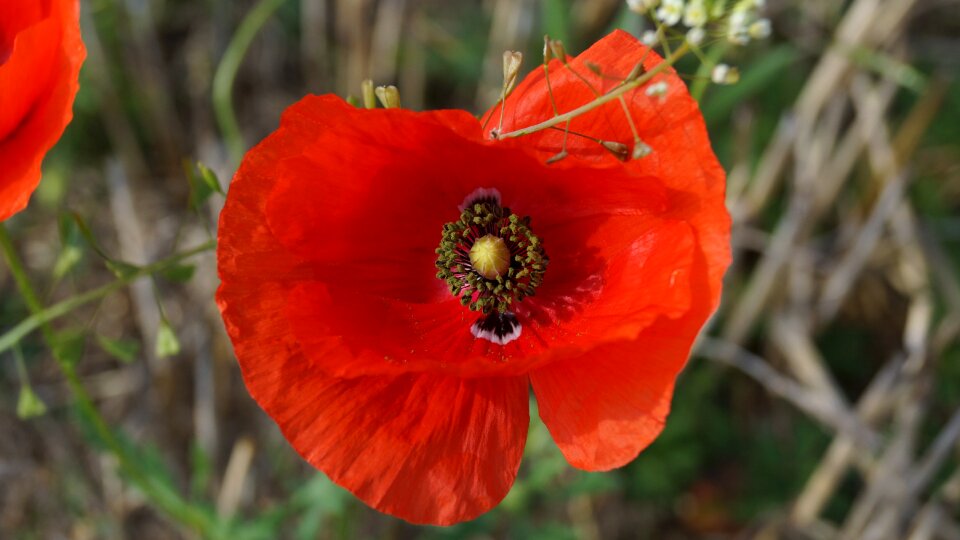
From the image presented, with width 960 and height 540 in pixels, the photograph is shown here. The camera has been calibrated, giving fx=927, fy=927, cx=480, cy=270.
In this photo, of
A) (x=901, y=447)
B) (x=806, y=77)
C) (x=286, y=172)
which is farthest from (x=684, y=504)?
(x=286, y=172)

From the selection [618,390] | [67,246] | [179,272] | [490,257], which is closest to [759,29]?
[618,390]

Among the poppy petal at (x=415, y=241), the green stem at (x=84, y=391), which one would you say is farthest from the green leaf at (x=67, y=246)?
the poppy petal at (x=415, y=241)

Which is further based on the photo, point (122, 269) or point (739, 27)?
point (122, 269)

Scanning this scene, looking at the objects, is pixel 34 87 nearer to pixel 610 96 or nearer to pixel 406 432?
pixel 406 432

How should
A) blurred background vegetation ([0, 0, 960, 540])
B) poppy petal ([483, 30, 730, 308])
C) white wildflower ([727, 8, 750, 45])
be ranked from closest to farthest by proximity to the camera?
white wildflower ([727, 8, 750, 45]) → poppy petal ([483, 30, 730, 308]) → blurred background vegetation ([0, 0, 960, 540])

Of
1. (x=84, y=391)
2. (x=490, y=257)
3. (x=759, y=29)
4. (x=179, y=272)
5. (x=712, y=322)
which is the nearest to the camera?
(x=759, y=29)

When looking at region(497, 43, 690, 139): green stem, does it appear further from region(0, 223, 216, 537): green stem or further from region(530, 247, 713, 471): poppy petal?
region(0, 223, 216, 537): green stem

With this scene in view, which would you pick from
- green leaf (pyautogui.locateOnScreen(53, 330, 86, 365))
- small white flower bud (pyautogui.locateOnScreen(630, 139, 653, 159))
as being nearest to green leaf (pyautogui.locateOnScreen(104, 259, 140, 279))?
green leaf (pyautogui.locateOnScreen(53, 330, 86, 365))

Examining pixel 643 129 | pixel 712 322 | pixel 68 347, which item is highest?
pixel 643 129
